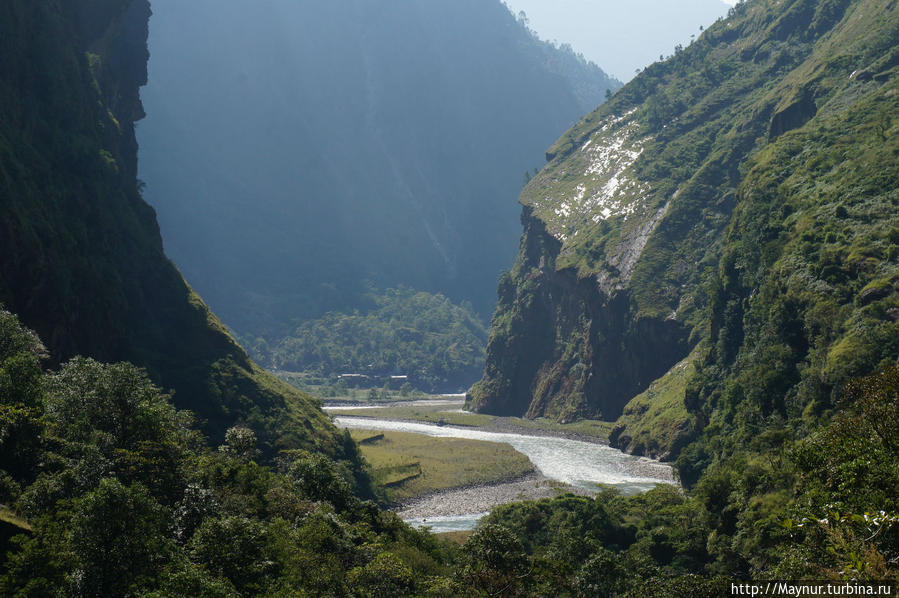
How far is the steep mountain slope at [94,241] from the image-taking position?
Answer: 8025cm

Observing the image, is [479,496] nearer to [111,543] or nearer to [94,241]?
[94,241]

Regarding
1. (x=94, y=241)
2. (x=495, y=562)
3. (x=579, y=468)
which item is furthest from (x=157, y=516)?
(x=579, y=468)

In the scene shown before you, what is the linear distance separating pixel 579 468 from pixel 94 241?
301 feet

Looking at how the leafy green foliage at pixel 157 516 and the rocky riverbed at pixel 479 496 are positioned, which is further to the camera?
the rocky riverbed at pixel 479 496

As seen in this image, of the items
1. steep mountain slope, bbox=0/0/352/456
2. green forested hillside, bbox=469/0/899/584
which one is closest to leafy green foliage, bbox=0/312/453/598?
steep mountain slope, bbox=0/0/352/456

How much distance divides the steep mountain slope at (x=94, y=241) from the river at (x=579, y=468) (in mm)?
25509

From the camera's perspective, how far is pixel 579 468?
446 feet

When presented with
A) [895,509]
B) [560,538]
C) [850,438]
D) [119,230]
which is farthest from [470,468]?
[895,509]

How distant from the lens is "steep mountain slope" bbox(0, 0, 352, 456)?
8025cm

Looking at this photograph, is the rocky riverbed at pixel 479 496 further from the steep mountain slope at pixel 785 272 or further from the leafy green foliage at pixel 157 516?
the leafy green foliage at pixel 157 516

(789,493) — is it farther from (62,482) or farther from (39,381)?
(39,381)

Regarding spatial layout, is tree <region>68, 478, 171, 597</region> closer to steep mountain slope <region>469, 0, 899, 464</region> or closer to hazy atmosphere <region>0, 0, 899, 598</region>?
hazy atmosphere <region>0, 0, 899, 598</region>

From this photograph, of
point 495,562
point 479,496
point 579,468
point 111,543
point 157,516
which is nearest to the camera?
point 111,543

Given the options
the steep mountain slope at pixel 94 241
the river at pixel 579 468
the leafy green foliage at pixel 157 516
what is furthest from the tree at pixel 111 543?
the river at pixel 579 468
